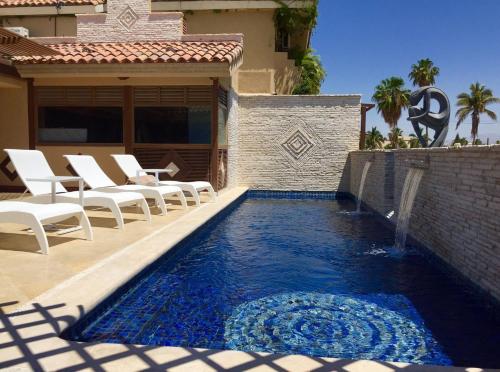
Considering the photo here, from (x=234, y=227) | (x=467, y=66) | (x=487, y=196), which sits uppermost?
(x=467, y=66)

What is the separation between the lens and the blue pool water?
130 inches

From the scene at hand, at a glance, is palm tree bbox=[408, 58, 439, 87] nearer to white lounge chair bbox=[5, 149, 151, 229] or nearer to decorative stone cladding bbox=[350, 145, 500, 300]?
decorative stone cladding bbox=[350, 145, 500, 300]

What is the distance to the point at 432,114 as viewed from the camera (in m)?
9.07

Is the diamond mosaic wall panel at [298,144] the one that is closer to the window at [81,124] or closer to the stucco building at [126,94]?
the stucco building at [126,94]

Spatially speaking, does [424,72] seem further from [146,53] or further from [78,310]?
[78,310]

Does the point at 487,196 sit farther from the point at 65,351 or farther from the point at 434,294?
the point at 65,351

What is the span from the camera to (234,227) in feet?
28.0

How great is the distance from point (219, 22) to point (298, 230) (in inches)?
552

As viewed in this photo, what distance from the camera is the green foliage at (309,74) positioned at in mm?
21375

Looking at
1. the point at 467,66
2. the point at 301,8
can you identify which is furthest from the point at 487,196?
the point at 467,66

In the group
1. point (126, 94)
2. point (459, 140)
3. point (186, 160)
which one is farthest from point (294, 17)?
point (459, 140)

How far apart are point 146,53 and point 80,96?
2261 mm

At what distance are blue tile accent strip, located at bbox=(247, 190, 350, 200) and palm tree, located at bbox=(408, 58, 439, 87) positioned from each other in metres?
37.3

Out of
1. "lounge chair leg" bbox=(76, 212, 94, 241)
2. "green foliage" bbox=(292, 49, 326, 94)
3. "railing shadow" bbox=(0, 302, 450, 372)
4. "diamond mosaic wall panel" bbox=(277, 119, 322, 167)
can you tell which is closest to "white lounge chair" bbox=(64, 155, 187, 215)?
"lounge chair leg" bbox=(76, 212, 94, 241)
